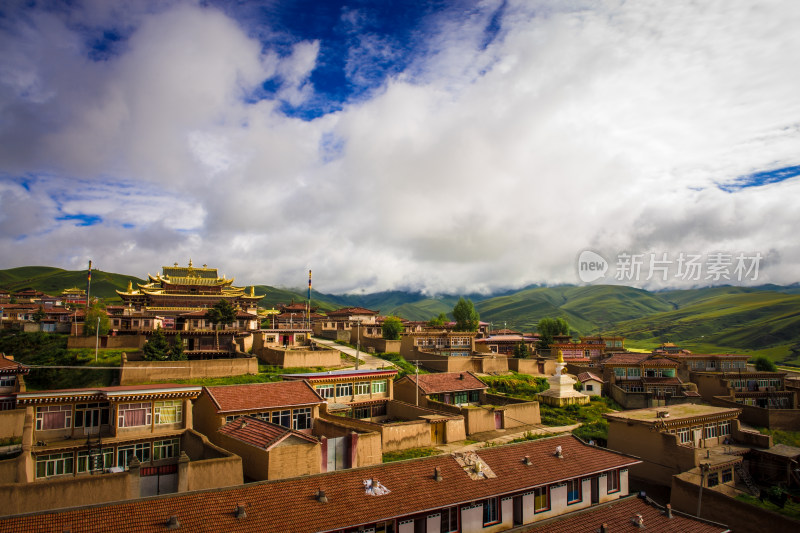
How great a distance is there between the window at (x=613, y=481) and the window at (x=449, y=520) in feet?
33.8

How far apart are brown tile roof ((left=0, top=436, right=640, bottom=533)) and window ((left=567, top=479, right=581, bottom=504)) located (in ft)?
1.92

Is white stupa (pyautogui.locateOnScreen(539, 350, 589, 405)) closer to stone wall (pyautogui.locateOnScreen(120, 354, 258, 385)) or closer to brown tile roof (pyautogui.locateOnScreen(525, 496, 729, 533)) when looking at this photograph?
brown tile roof (pyautogui.locateOnScreen(525, 496, 729, 533))

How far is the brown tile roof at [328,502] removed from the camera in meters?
16.8

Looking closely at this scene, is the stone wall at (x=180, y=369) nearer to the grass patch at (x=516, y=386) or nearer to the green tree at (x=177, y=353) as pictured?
the green tree at (x=177, y=353)

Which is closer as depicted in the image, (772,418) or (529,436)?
(529,436)

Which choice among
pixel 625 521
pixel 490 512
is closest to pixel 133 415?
pixel 490 512

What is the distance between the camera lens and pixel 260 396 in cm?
3203

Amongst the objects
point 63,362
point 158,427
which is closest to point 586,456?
point 158,427

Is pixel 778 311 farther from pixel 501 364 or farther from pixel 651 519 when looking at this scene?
pixel 651 519

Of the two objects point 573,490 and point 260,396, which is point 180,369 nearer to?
point 260,396

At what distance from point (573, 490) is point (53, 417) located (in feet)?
93.8

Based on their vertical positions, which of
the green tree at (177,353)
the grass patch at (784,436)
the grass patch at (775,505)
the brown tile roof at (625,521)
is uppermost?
the green tree at (177,353)

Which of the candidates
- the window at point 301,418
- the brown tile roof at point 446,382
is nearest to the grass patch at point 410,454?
the window at point 301,418

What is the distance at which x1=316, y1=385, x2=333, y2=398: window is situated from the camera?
3859 centimetres
